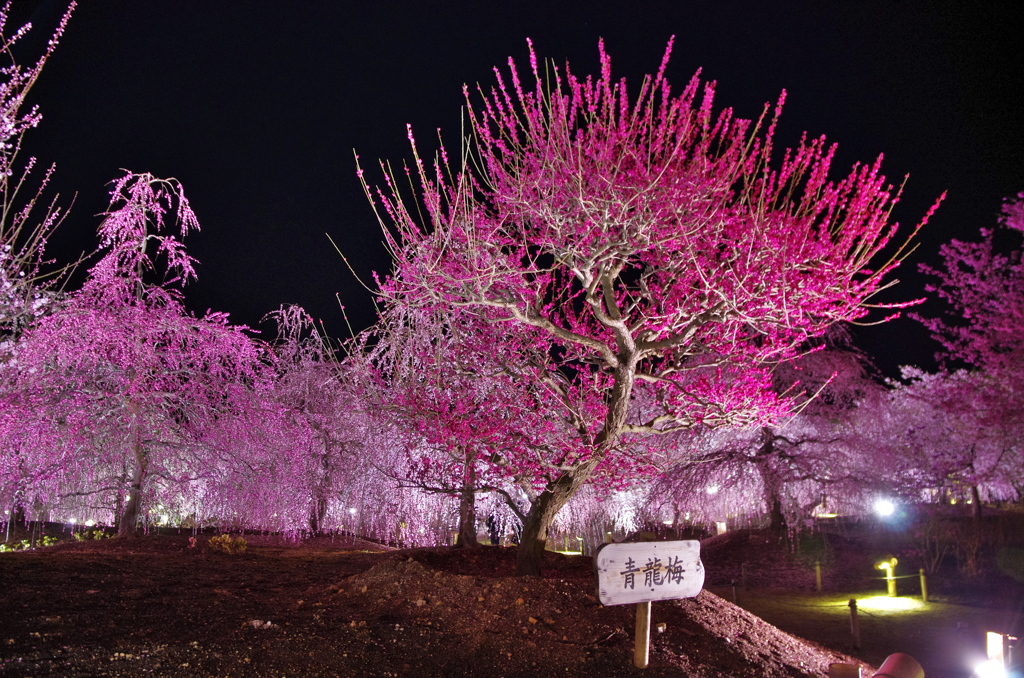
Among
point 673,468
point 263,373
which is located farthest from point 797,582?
point 263,373

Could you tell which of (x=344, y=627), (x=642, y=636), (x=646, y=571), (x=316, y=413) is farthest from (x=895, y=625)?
(x=316, y=413)

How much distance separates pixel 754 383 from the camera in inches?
318

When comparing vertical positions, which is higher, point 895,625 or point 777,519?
point 777,519

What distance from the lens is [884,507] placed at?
748 inches

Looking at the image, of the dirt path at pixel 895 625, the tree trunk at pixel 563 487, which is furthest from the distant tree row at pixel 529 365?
the dirt path at pixel 895 625

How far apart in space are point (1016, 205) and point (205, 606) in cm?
1838

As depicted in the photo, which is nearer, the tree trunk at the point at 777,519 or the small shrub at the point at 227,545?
the small shrub at the point at 227,545

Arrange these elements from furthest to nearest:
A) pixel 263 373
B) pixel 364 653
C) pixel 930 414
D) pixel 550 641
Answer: pixel 930 414, pixel 263 373, pixel 550 641, pixel 364 653

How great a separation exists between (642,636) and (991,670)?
10.1 ft

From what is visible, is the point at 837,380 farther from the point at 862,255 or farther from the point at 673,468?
the point at 862,255

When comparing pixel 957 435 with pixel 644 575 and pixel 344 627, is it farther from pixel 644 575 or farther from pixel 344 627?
pixel 344 627

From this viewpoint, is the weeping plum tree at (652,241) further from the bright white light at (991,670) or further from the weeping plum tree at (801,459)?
the weeping plum tree at (801,459)

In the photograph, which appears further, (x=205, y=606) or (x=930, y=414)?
(x=930, y=414)

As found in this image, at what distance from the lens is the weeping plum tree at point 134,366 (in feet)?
34.1
